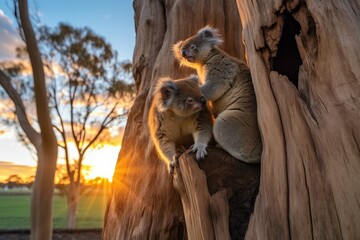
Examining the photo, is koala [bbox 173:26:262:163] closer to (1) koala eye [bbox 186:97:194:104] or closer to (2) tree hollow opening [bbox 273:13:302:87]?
(1) koala eye [bbox 186:97:194:104]

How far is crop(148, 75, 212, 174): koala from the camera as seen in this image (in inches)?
123

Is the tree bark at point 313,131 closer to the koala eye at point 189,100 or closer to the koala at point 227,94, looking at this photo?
the koala at point 227,94

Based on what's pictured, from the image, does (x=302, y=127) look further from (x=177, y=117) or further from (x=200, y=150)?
(x=177, y=117)

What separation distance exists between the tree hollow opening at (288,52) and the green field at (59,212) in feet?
33.5

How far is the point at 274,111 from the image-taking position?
240 centimetres

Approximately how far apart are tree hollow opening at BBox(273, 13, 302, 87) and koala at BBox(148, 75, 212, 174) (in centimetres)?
79

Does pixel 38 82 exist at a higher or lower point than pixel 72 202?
higher

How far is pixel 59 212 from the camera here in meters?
18.2

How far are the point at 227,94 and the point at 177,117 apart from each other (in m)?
0.53

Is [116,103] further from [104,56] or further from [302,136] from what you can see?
[302,136]

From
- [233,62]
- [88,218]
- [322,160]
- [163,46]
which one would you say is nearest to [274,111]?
[322,160]

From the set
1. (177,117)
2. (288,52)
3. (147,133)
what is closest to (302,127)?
(288,52)

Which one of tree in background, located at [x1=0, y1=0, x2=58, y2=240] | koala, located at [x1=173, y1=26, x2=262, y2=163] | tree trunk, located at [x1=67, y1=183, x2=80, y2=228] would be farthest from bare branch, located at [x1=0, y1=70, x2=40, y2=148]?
tree trunk, located at [x1=67, y1=183, x2=80, y2=228]

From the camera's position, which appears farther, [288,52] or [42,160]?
[42,160]
